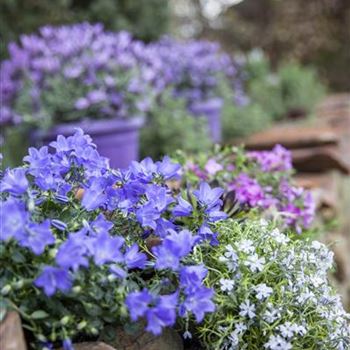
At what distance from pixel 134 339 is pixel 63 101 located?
2.18 meters

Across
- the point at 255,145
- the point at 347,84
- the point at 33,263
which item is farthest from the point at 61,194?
the point at 347,84

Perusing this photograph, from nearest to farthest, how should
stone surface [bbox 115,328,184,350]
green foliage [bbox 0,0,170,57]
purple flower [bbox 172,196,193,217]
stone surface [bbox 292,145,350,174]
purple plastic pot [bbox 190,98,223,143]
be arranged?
1. stone surface [bbox 115,328,184,350]
2. purple flower [bbox 172,196,193,217]
3. stone surface [bbox 292,145,350,174]
4. purple plastic pot [bbox 190,98,223,143]
5. green foliage [bbox 0,0,170,57]

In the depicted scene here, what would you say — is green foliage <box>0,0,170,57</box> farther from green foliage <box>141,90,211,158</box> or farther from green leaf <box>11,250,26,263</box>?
green leaf <box>11,250,26,263</box>

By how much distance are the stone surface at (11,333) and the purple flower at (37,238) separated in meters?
0.10

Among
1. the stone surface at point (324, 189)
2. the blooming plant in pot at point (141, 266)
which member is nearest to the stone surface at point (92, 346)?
the blooming plant in pot at point (141, 266)

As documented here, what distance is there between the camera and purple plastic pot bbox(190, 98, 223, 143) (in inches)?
173

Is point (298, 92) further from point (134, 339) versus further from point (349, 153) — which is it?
point (134, 339)

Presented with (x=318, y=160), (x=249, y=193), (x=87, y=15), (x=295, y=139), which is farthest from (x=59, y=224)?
(x=87, y=15)

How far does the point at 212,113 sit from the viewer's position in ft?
14.5

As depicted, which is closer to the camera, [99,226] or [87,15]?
[99,226]

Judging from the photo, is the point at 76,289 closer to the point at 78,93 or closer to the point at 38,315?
the point at 38,315

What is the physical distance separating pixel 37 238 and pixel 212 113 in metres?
3.61

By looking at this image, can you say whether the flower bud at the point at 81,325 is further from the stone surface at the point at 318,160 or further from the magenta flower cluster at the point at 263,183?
the stone surface at the point at 318,160

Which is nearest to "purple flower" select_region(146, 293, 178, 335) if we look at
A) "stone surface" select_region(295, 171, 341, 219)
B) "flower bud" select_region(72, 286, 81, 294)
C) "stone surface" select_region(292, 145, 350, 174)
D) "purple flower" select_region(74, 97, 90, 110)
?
"flower bud" select_region(72, 286, 81, 294)
